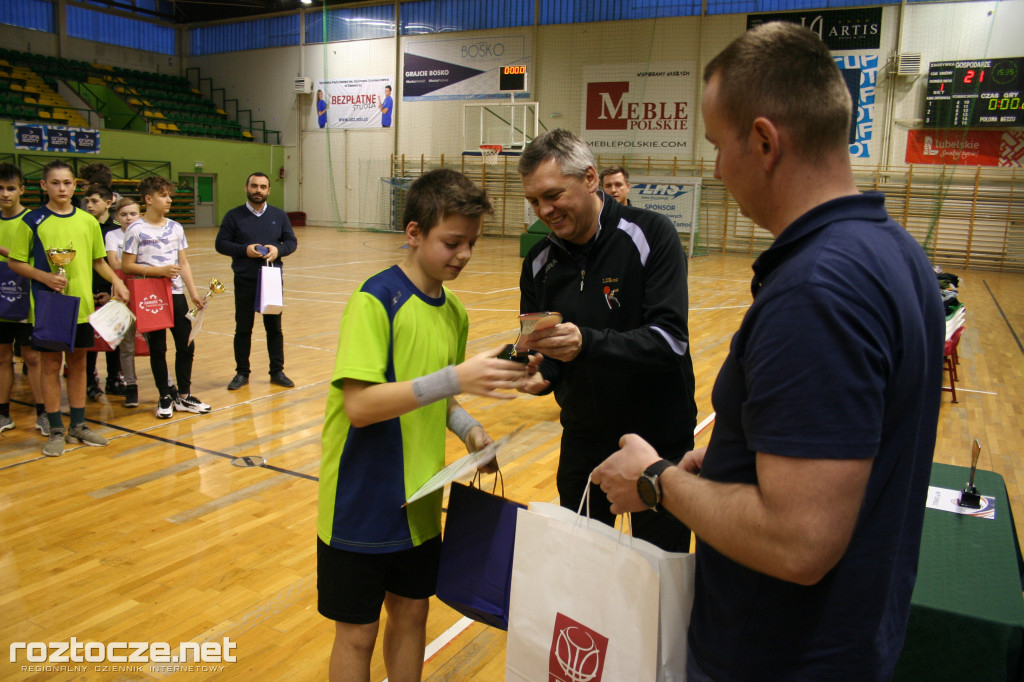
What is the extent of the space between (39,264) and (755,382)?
4966mm

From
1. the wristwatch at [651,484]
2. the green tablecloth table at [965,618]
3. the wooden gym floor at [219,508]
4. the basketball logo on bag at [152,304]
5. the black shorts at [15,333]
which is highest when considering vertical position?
the wristwatch at [651,484]

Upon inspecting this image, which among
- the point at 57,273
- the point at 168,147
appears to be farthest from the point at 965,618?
the point at 168,147

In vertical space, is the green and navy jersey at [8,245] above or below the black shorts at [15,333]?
above

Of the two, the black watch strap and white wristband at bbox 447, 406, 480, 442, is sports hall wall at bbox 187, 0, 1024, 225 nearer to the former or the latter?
white wristband at bbox 447, 406, 480, 442

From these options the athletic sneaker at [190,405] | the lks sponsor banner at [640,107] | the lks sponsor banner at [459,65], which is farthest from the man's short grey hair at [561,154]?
the lks sponsor banner at [459,65]

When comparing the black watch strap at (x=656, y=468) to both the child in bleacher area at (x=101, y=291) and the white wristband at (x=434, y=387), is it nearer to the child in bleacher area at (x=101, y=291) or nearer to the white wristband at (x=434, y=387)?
the white wristband at (x=434, y=387)

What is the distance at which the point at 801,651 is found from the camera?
1.00m

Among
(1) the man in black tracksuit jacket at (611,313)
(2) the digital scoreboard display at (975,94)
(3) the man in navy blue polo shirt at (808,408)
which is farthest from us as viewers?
(2) the digital scoreboard display at (975,94)

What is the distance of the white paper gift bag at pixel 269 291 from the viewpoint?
6.00 meters

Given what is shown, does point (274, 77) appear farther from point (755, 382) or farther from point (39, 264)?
point (755, 382)

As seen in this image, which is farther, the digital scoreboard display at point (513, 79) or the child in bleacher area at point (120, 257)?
the digital scoreboard display at point (513, 79)

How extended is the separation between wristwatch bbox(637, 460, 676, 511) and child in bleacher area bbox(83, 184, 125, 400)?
5671 millimetres

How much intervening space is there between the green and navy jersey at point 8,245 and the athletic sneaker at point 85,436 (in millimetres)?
792

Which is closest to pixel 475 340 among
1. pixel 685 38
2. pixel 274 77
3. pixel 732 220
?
pixel 732 220
